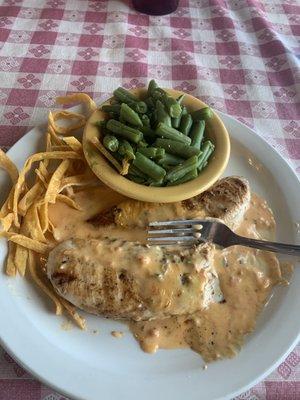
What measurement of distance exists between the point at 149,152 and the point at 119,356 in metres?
0.82

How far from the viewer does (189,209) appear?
1.83 m

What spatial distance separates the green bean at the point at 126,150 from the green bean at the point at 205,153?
0.29 metres

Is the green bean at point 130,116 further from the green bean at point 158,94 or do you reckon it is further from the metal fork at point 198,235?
the metal fork at point 198,235

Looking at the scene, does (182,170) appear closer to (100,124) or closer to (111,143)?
(111,143)

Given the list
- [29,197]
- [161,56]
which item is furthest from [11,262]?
[161,56]

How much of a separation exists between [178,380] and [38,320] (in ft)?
1.69

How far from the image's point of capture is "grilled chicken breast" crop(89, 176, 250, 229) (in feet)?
5.90

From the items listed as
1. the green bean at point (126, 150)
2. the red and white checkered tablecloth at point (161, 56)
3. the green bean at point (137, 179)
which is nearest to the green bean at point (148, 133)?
the green bean at point (126, 150)

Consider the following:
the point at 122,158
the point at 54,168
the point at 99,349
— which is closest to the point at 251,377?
the point at 99,349

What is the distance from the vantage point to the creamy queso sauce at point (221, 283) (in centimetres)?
150

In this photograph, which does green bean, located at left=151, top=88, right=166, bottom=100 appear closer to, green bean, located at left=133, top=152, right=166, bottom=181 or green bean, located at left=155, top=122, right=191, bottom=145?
green bean, located at left=155, top=122, right=191, bottom=145

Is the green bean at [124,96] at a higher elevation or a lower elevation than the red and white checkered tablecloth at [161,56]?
higher

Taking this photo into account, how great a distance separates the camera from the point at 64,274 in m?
1.51

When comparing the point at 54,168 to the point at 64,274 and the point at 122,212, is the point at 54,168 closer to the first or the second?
the point at 122,212
